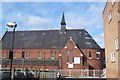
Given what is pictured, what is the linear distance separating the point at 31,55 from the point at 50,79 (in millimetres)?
38900

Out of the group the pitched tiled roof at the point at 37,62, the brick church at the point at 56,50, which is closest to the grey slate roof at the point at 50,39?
the brick church at the point at 56,50

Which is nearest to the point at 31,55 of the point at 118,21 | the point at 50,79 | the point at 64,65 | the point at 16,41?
the point at 16,41

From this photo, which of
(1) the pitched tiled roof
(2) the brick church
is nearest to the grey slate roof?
(2) the brick church

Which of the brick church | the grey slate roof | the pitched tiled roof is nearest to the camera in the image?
the brick church

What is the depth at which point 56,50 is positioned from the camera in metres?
60.2

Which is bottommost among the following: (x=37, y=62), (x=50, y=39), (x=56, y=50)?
(x=37, y=62)

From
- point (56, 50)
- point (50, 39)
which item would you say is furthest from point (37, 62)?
point (50, 39)

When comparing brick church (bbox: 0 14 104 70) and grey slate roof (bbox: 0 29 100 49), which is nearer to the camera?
brick church (bbox: 0 14 104 70)

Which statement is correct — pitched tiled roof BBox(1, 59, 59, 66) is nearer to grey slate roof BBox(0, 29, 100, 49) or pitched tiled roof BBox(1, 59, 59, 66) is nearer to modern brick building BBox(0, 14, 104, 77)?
modern brick building BBox(0, 14, 104, 77)

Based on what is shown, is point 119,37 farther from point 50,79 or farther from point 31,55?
point 31,55

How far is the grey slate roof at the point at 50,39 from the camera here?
6003 cm

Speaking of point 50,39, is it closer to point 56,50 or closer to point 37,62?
point 56,50

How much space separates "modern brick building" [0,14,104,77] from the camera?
5595 centimetres

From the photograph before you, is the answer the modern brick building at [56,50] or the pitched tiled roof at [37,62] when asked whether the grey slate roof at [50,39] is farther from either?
the pitched tiled roof at [37,62]
